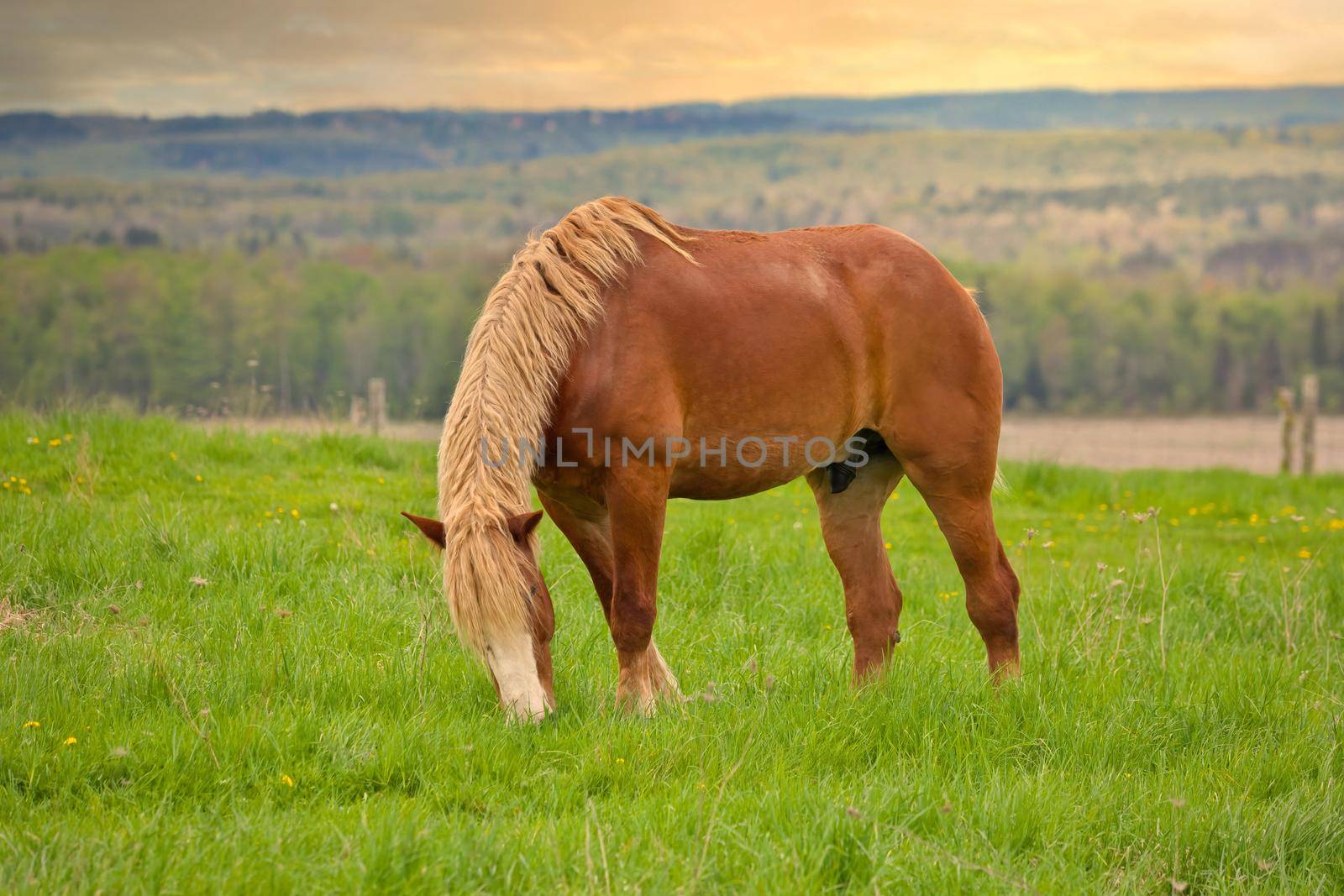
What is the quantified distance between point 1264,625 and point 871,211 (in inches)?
3793

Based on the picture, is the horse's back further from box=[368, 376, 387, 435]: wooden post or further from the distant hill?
the distant hill

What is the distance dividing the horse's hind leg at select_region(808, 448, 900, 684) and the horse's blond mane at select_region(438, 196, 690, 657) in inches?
51.5

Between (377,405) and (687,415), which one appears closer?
(687,415)

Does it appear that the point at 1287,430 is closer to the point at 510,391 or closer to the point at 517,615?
the point at 510,391

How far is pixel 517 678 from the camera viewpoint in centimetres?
345

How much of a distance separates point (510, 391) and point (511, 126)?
137968mm

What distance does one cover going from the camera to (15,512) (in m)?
5.76

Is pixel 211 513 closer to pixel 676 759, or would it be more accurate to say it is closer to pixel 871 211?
pixel 676 759

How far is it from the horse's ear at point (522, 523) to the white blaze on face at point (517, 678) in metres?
0.33

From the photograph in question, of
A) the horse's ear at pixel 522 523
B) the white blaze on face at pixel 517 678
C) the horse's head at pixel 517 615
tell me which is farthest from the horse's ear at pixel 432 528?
the white blaze on face at pixel 517 678

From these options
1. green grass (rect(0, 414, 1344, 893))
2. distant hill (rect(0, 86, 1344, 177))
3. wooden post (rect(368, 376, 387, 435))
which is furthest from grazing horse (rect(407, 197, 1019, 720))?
distant hill (rect(0, 86, 1344, 177))

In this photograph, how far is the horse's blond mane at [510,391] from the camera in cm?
337

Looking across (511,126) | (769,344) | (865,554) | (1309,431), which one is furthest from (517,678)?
(511,126)

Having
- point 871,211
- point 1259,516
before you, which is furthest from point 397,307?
point 871,211
